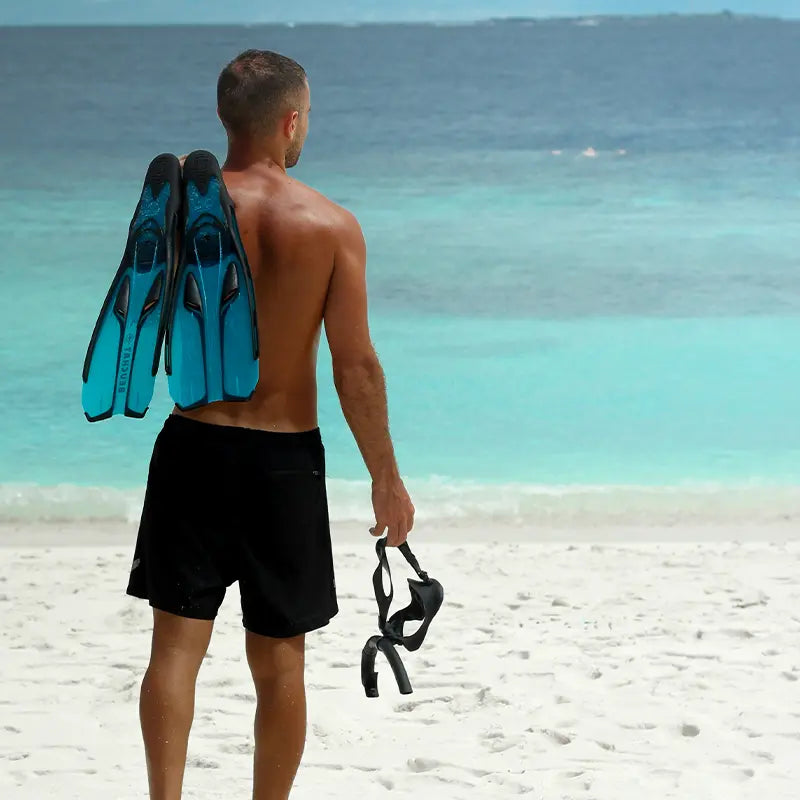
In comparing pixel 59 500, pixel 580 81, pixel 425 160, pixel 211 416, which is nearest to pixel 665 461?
pixel 59 500

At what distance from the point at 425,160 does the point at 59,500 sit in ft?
59.7

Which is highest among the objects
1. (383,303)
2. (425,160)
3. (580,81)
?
(580,81)

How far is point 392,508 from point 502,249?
52.1 feet

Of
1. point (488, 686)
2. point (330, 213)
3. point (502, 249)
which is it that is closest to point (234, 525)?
point (330, 213)

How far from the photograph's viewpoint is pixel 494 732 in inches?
107

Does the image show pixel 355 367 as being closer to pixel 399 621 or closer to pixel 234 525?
pixel 234 525

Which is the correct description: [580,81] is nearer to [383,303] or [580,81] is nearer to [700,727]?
[383,303]

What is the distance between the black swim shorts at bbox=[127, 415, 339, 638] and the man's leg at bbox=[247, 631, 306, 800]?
0.13ft

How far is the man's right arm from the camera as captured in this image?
6.14ft

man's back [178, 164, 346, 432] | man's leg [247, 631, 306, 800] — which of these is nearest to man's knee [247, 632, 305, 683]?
man's leg [247, 631, 306, 800]

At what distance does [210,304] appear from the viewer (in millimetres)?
1798

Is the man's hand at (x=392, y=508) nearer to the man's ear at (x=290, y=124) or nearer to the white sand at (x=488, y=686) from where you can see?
the man's ear at (x=290, y=124)

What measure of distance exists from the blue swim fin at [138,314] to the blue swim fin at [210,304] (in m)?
0.03

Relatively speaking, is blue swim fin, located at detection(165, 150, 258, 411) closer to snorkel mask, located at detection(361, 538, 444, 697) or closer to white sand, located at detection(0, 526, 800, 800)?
snorkel mask, located at detection(361, 538, 444, 697)
